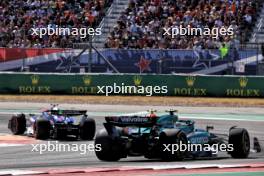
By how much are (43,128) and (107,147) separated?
225 inches

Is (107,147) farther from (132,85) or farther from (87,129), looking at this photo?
(132,85)

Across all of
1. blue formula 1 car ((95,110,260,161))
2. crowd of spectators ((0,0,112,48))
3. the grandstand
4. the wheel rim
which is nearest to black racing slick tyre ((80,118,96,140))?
blue formula 1 car ((95,110,260,161))

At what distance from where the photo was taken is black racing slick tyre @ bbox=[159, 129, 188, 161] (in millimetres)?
16000

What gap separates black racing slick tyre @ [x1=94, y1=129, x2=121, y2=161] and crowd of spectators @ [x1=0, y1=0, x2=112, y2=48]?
91.1 feet

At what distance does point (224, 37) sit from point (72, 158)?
2412cm

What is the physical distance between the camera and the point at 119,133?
54.6 ft

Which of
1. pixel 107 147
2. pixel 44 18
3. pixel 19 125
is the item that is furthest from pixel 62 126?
pixel 44 18

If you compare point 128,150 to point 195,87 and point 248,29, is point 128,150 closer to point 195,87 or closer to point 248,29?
point 195,87

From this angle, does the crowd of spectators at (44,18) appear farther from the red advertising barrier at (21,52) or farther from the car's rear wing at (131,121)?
the car's rear wing at (131,121)

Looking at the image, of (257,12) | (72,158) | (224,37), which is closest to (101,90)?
(224,37)

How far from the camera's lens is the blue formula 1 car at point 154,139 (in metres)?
16.2

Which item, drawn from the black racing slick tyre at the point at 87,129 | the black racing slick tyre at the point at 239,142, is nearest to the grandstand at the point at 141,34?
the black racing slick tyre at the point at 87,129

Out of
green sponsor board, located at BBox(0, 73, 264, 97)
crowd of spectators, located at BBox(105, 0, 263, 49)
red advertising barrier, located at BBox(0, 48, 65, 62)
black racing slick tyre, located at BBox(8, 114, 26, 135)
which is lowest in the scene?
black racing slick tyre, located at BBox(8, 114, 26, 135)

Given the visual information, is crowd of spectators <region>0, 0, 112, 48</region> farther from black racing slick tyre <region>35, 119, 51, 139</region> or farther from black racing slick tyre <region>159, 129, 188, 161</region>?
black racing slick tyre <region>159, 129, 188, 161</region>
